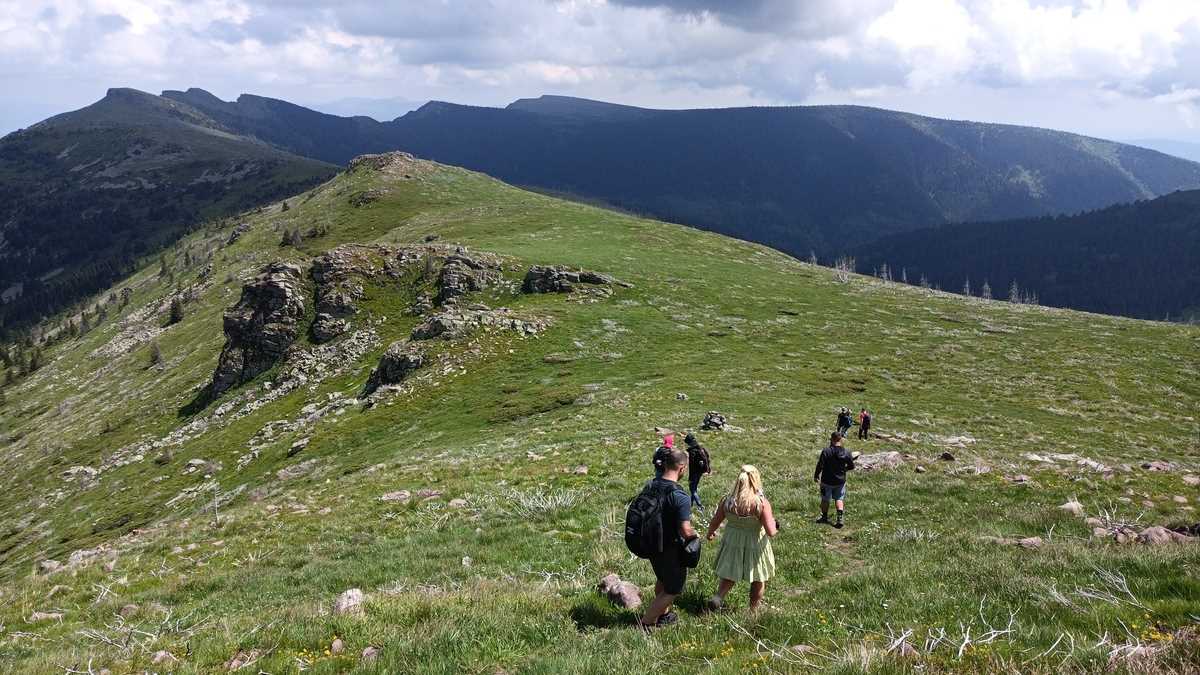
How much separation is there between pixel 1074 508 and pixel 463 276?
59244 mm

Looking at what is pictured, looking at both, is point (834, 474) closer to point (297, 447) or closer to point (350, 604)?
point (350, 604)

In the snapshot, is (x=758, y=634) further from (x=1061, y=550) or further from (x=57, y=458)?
(x=57, y=458)

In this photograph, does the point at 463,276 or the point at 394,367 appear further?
the point at 463,276

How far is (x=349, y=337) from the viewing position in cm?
6156

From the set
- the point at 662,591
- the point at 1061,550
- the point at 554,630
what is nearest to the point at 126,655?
the point at 554,630

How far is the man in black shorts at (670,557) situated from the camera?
9.45 metres

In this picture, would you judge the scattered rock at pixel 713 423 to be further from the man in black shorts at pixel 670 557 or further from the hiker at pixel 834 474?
the man in black shorts at pixel 670 557

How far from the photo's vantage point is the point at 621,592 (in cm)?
1074

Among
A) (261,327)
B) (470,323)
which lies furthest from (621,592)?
(261,327)

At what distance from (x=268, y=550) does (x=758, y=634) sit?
16.4 metres

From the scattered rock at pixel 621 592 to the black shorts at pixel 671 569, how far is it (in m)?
1.16

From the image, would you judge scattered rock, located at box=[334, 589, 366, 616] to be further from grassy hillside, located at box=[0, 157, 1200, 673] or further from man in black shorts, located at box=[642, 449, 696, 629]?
man in black shorts, located at box=[642, 449, 696, 629]

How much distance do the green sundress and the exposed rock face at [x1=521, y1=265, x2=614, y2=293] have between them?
58498 millimetres

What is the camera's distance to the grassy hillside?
8.72m
